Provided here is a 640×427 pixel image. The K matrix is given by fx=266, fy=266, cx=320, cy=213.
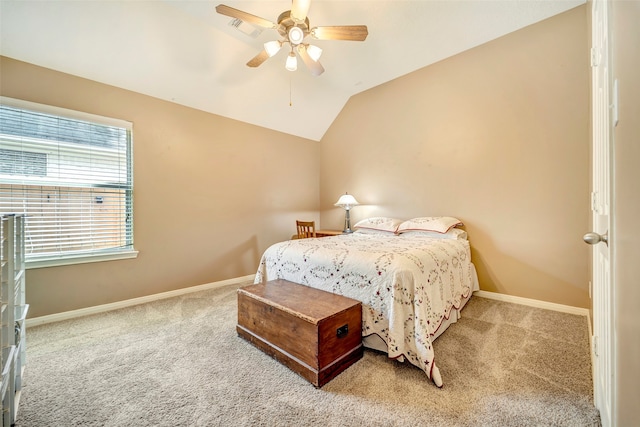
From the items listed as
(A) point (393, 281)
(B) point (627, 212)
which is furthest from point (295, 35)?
(B) point (627, 212)

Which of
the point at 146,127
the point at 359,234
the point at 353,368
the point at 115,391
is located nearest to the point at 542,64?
the point at 359,234

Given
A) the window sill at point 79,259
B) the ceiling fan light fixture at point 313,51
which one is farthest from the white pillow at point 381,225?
the window sill at point 79,259

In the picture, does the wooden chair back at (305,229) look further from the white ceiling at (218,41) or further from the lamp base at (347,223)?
the white ceiling at (218,41)

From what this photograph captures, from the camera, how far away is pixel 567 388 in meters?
1.55

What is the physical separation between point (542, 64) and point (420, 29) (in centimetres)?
131

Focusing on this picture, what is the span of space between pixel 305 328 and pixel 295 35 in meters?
2.31

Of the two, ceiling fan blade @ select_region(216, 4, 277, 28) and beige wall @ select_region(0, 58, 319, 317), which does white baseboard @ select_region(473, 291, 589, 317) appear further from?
ceiling fan blade @ select_region(216, 4, 277, 28)

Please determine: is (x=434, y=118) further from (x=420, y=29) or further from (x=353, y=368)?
(x=353, y=368)

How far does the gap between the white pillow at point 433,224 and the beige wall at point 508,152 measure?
0.22 meters

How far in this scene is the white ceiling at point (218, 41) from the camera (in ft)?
7.44

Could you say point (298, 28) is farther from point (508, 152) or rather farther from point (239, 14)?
point (508, 152)

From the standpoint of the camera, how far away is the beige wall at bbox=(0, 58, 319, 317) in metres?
2.55

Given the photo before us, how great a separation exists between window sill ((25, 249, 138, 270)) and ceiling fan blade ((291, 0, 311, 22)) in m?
2.86

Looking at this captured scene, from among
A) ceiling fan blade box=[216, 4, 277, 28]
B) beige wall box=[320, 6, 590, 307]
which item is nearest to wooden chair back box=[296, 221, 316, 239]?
beige wall box=[320, 6, 590, 307]
